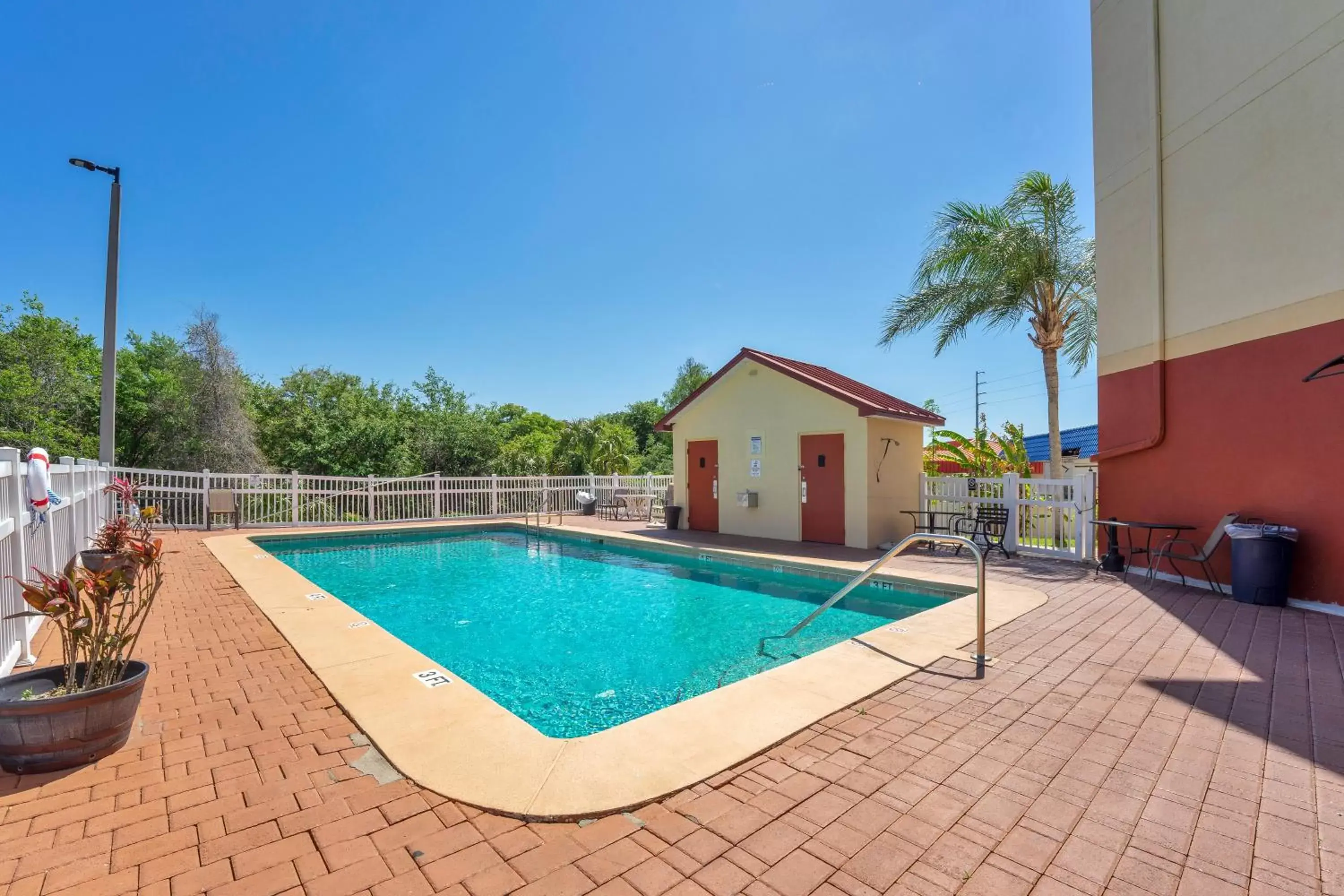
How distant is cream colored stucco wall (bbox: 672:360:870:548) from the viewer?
10.6 meters

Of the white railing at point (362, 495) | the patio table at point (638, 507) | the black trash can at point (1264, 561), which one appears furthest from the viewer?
the patio table at point (638, 507)

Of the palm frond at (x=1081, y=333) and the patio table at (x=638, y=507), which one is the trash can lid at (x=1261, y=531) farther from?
the patio table at (x=638, y=507)

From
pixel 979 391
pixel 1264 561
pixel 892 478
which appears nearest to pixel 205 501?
pixel 892 478

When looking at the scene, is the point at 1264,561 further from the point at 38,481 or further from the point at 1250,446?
the point at 38,481

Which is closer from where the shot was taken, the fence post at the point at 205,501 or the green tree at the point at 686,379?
the fence post at the point at 205,501

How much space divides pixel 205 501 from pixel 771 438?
42.8 feet

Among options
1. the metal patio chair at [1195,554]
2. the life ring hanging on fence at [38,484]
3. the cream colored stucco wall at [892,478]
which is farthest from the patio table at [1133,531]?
the life ring hanging on fence at [38,484]

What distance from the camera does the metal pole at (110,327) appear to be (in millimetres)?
9797

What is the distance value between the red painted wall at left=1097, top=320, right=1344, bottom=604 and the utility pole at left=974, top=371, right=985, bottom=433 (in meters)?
42.1

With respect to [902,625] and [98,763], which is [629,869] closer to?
[98,763]

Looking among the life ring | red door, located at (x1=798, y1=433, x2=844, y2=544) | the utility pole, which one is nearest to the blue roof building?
red door, located at (x1=798, y1=433, x2=844, y2=544)

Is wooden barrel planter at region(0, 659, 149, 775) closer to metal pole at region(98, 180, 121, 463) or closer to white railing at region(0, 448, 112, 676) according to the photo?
white railing at region(0, 448, 112, 676)

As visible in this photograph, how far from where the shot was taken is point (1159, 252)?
7.62 m

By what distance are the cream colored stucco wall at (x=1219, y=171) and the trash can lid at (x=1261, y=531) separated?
2163 millimetres
